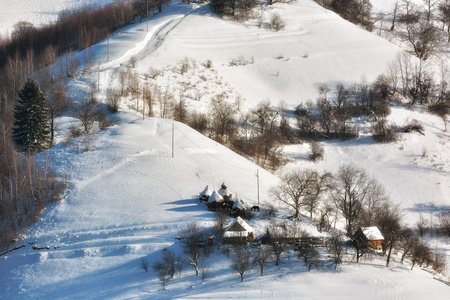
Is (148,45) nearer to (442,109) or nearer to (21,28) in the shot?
(21,28)

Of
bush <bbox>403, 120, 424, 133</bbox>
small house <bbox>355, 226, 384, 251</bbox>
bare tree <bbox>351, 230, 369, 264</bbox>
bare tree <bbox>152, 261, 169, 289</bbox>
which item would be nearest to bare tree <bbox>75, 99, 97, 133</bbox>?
bare tree <bbox>152, 261, 169, 289</bbox>

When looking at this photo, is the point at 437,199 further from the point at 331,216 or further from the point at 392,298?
the point at 392,298

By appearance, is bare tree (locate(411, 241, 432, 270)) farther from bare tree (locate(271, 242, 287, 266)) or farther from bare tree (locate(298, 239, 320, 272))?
bare tree (locate(271, 242, 287, 266))

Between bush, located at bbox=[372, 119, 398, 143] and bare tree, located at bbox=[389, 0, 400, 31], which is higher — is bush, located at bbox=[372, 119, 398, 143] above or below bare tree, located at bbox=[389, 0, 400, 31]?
below

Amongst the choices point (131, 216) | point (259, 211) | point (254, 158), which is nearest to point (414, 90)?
point (254, 158)

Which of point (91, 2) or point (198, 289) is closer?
point (198, 289)

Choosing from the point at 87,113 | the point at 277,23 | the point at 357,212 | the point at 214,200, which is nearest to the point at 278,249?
the point at 214,200

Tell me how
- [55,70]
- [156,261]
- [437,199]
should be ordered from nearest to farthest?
[156,261] < [437,199] < [55,70]

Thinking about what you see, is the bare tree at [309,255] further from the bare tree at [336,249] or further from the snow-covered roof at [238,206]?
the snow-covered roof at [238,206]
